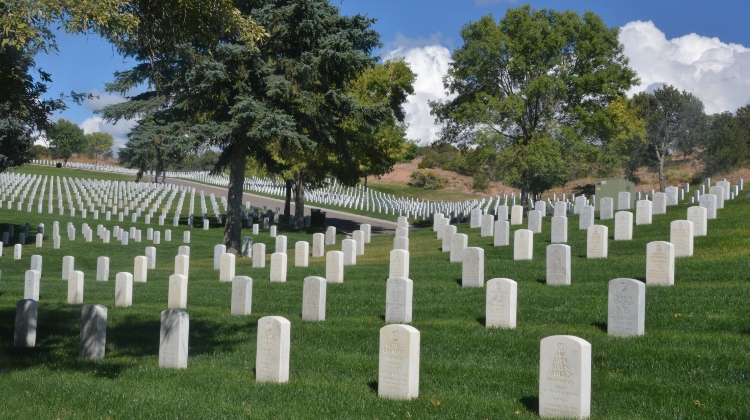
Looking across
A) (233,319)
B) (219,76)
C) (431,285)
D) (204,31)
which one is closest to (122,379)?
(233,319)

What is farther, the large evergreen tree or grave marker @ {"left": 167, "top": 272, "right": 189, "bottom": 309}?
the large evergreen tree

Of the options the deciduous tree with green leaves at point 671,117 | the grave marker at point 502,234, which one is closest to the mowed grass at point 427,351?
the grave marker at point 502,234

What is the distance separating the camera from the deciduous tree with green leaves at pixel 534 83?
37.0 metres

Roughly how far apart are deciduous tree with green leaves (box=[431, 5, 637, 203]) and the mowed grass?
1921 cm

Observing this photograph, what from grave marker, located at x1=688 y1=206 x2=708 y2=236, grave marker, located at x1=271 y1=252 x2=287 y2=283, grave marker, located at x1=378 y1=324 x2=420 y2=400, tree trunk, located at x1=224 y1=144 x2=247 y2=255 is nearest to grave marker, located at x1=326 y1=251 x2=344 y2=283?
grave marker, located at x1=271 y1=252 x2=287 y2=283

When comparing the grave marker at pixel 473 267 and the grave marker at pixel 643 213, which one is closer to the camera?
the grave marker at pixel 473 267

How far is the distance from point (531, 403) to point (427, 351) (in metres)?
2.61

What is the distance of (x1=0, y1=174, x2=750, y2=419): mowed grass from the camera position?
24.9 ft

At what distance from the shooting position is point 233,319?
13312 millimetres

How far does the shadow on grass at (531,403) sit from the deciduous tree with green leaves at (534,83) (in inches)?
1148

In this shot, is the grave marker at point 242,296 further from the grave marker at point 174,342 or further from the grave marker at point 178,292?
the grave marker at point 174,342

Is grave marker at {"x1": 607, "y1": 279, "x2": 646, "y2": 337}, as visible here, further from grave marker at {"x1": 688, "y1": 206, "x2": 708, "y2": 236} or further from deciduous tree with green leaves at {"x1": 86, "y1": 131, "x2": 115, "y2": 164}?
deciduous tree with green leaves at {"x1": 86, "y1": 131, "x2": 115, "y2": 164}

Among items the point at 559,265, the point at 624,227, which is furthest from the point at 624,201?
the point at 559,265

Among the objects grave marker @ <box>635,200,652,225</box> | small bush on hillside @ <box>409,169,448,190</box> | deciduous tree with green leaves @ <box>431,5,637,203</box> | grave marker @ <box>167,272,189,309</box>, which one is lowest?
grave marker @ <box>167,272,189,309</box>
